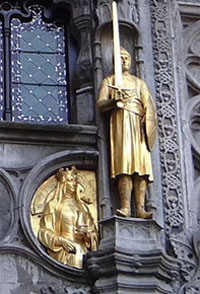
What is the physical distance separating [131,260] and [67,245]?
694mm

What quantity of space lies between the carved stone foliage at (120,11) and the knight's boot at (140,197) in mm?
1874

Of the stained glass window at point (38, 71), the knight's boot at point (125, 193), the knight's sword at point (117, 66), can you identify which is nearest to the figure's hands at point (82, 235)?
the knight's boot at point (125, 193)

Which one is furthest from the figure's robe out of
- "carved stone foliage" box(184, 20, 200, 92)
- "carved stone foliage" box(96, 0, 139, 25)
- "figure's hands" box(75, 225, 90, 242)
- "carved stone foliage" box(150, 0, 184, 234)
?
"carved stone foliage" box(184, 20, 200, 92)

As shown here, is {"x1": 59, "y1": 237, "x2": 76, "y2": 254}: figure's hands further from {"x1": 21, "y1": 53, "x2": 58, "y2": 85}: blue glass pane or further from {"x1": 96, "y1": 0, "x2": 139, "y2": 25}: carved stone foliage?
{"x1": 96, "y1": 0, "x2": 139, "y2": 25}: carved stone foliage

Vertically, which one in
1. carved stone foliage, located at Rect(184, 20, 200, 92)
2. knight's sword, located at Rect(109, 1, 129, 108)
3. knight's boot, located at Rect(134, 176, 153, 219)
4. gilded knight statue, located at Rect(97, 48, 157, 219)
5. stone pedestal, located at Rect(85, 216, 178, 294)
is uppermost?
carved stone foliage, located at Rect(184, 20, 200, 92)

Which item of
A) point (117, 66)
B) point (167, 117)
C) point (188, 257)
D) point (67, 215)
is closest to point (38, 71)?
point (117, 66)

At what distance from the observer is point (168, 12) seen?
1388 centimetres

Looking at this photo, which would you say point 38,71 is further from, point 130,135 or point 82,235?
point 82,235

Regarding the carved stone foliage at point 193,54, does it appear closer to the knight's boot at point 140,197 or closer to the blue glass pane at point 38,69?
the blue glass pane at point 38,69

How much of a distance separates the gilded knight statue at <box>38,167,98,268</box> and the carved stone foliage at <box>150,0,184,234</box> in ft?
2.57

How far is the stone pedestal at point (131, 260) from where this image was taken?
11.9 metres

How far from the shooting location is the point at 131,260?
12.0m

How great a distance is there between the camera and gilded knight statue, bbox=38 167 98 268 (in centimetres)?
1234

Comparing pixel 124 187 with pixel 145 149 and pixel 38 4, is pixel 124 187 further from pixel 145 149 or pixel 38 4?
pixel 38 4
